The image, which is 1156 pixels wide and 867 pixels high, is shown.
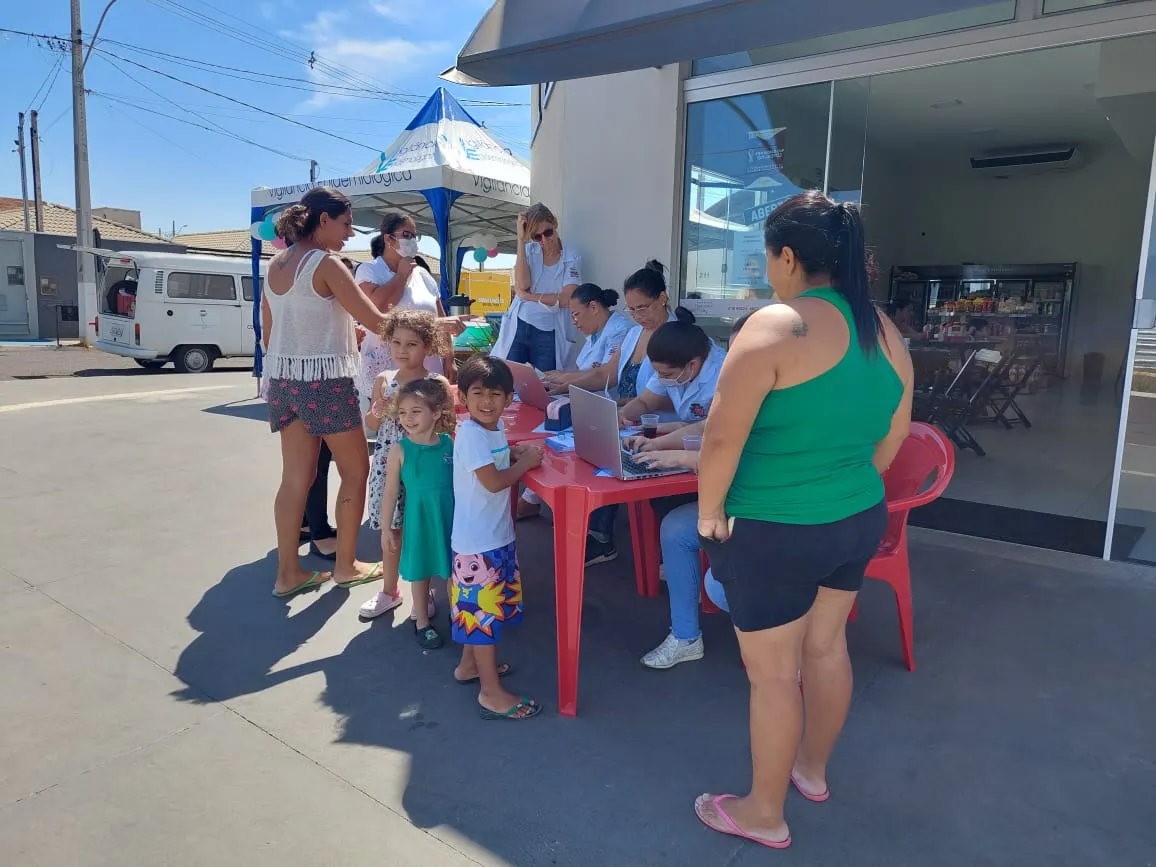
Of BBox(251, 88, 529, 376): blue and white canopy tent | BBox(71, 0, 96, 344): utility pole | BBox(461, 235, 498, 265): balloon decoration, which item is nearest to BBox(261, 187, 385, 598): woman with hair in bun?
BBox(251, 88, 529, 376): blue and white canopy tent

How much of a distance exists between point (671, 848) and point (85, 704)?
78.9 inches

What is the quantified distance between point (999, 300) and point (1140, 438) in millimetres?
9359

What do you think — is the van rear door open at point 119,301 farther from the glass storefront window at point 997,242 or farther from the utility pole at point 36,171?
the utility pole at point 36,171

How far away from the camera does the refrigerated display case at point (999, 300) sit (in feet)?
37.4

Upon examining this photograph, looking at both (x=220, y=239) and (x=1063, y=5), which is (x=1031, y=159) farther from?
(x=220, y=239)

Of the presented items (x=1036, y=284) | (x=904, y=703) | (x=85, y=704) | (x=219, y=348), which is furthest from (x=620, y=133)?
(x=219, y=348)

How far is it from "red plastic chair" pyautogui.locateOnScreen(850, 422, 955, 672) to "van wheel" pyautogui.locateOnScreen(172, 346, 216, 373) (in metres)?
13.9

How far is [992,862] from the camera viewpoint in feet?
5.81

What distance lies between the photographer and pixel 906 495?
9.37 feet

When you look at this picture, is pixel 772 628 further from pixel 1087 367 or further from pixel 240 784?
pixel 1087 367

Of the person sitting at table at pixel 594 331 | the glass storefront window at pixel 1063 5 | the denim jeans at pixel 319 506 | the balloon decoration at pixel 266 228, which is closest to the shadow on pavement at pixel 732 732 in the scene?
the denim jeans at pixel 319 506

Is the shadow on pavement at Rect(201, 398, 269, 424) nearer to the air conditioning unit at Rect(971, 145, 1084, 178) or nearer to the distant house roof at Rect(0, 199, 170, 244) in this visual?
the air conditioning unit at Rect(971, 145, 1084, 178)

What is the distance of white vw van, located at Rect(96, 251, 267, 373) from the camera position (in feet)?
42.5

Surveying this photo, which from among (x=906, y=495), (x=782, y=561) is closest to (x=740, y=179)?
(x=906, y=495)
